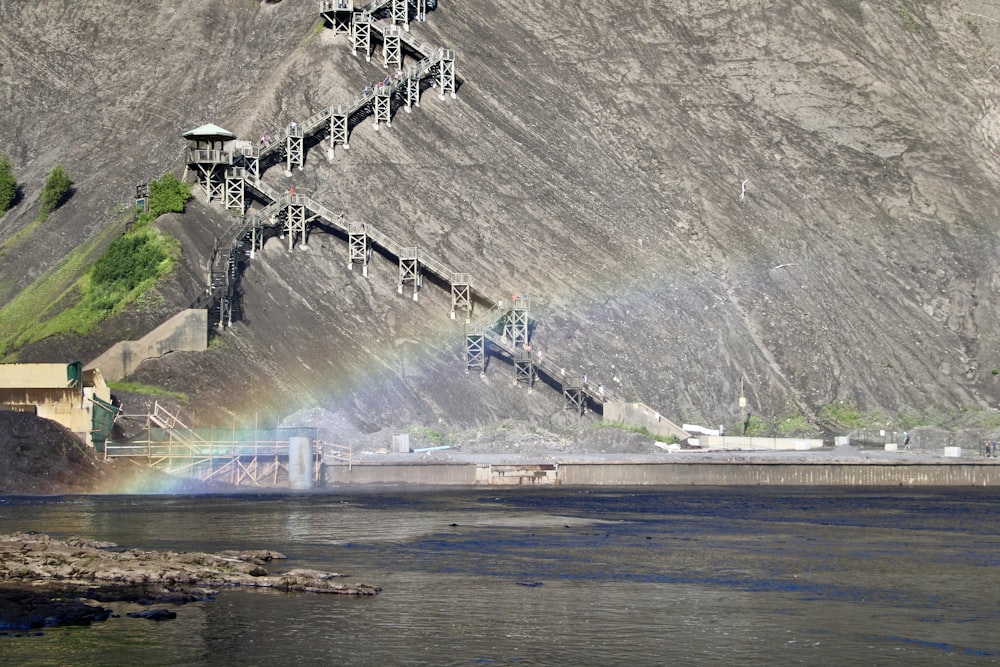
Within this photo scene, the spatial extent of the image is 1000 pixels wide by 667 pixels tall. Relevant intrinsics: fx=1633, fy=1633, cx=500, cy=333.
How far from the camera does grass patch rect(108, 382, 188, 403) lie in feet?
257

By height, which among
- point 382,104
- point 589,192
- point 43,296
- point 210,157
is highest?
point 382,104

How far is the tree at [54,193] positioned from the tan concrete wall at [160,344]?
22.2 metres

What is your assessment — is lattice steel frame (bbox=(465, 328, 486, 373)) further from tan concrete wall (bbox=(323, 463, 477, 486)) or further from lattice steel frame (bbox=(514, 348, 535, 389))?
tan concrete wall (bbox=(323, 463, 477, 486))

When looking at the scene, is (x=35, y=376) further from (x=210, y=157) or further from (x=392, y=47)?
(x=392, y=47)

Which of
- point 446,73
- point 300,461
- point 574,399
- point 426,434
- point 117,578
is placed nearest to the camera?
point 117,578

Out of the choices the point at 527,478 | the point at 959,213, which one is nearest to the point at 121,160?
the point at 527,478

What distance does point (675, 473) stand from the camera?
280 ft

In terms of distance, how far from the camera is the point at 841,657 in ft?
123

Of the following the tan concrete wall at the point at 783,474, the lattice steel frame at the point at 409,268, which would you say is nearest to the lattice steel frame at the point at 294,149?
the lattice steel frame at the point at 409,268

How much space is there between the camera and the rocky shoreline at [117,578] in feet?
136

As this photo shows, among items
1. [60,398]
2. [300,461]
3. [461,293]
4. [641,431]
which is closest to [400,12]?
[461,293]

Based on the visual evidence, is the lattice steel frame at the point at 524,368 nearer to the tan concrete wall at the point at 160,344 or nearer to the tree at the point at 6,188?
the tan concrete wall at the point at 160,344

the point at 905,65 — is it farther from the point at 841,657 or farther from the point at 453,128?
the point at 841,657

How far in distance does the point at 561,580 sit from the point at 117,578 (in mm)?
12973
